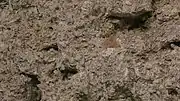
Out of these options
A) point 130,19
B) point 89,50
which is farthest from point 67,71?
point 130,19

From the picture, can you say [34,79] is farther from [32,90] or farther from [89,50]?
[89,50]

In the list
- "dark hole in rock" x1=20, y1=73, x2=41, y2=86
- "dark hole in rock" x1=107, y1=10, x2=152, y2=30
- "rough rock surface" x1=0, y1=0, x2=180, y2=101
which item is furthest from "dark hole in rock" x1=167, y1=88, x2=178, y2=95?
"dark hole in rock" x1=20, y1=73, x2=41, y2=86

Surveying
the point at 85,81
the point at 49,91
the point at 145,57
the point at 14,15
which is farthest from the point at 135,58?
the point at 14,15

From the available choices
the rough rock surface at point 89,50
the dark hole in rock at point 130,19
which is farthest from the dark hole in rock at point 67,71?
the dark hole in rock at point 130,19

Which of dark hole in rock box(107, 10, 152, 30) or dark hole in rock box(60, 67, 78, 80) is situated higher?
dark hole in rock box(107, 10, 152, 30)

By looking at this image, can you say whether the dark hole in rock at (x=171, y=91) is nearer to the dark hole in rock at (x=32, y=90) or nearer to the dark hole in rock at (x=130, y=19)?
the dark hole in rock at (x=130, y=19)

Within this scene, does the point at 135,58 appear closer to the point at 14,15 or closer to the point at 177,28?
the point at 177,28

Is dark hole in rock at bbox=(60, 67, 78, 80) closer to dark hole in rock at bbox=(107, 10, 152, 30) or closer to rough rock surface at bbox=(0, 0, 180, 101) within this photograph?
rough rock surface at bbox=(0, 0, 180, 101)

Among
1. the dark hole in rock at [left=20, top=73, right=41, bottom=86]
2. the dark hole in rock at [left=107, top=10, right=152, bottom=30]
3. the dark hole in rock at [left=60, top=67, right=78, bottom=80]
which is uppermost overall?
the dark hole in rock at [left=107, top=10, right=152, bottom=30]
